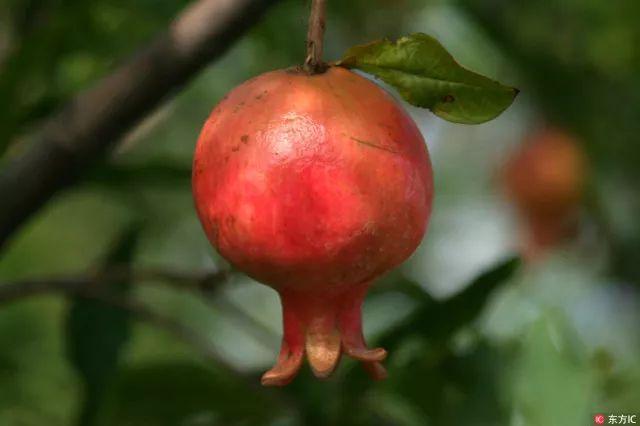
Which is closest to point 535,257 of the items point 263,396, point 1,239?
point 263,396

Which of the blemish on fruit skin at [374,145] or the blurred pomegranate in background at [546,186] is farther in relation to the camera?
the blurred pomegranate in background at [546,186]

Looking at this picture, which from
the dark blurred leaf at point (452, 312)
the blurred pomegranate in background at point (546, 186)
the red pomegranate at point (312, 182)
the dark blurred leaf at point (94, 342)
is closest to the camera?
the red pomegranate at point (312, 182)

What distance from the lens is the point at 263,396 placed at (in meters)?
1.43

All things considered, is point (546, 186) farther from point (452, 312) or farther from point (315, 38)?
point (315, 38)

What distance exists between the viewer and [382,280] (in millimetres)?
1551

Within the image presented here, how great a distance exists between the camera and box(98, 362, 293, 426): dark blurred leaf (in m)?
1.49

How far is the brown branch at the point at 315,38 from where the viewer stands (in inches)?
32.2

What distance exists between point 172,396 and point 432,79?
80 centimetres

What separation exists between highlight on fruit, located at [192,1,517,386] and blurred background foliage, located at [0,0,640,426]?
438 mm

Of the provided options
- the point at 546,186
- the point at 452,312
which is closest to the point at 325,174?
the point at 452,312

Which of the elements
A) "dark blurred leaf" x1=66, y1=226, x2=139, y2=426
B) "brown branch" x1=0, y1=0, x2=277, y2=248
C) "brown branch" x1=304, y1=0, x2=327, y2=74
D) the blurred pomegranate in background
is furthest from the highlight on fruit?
the blurred pomegranate in background

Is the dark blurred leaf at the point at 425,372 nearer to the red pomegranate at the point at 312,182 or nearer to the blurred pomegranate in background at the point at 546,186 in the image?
the red pomegranate at the point at 312,182

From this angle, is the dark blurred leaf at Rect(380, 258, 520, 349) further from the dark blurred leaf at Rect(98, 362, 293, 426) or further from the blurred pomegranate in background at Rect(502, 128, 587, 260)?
the blurred pomegranate in background at Rect(502, 128, 587, 260)

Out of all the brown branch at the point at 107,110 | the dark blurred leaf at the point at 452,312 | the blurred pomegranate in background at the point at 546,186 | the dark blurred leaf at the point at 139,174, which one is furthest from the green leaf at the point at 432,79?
the blurred pomegranate in background at the point at 546,186
